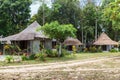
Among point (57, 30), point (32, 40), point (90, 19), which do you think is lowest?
point (32, 40)

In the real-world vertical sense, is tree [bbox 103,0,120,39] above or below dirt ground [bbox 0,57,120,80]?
above

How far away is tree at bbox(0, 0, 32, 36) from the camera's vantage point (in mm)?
49625

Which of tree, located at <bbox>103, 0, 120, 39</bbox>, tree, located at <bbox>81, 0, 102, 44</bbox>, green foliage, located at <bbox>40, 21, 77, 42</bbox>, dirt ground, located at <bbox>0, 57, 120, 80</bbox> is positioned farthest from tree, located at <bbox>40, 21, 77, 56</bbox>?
tree, located at <bbox>81, 0, 102, 44</bbox>

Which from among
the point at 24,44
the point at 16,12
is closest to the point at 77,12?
the point at 16,12

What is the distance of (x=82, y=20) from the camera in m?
55.0

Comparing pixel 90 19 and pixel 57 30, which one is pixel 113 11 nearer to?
pixel 57 30

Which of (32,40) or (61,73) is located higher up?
(32,40)

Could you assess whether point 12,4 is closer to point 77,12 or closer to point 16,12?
point 16,12

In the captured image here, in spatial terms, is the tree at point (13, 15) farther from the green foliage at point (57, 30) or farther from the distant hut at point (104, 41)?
the green foliage at point (57, 30)

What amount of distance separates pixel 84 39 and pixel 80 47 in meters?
5.69

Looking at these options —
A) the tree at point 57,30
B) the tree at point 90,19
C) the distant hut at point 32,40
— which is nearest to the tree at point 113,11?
the tree at point 57,30

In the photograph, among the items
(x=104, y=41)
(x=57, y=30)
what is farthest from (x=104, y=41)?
(x=57, y=30)

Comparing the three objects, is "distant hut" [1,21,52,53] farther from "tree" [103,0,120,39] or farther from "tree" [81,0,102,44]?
"tree" [81,0,102,44]

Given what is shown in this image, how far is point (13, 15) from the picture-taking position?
51250mm
